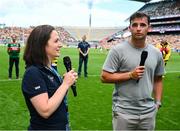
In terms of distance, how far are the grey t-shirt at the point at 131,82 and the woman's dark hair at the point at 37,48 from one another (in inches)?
45.2

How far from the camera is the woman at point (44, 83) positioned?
2.87 metres

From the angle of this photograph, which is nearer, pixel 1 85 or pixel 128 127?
pixel 128 127

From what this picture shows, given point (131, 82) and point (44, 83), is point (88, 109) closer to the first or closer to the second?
point (131, 82)

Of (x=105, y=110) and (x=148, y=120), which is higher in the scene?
(x=148, y=120)

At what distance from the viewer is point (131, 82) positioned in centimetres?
400

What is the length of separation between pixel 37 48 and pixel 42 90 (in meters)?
0.35

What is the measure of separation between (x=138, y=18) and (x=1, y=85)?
1037cm

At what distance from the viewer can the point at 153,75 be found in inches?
165

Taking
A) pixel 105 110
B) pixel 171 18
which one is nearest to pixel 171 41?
pixel 171 18

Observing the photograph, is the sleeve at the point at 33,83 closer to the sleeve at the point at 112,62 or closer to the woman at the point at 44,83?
the woman at the point at 44,83

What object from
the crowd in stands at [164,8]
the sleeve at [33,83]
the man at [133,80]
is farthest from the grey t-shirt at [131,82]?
the crowd in stands at [164,8]

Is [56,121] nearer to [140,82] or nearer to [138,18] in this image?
[140,82]

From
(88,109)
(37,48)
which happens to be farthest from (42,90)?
(88,109)

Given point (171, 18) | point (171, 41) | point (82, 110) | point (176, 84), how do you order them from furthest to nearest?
point (171, 18)
point (171, 41)
point (176, 84)
point (82, 110)
